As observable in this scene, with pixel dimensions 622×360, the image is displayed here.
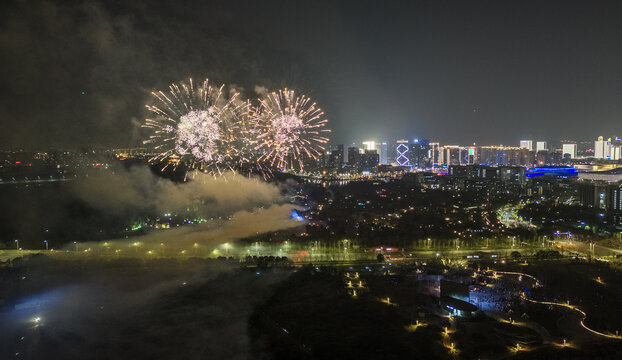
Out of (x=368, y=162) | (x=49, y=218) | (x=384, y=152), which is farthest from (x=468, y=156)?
(x=49, y=218)

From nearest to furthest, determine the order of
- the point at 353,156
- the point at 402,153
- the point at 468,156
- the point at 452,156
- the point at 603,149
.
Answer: the point at 353,156
the point at 603,149
the point at 468,156
the point at 452,156
the point at 402,153

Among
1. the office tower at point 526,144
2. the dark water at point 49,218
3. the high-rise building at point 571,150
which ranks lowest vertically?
the dark water at point 49,218

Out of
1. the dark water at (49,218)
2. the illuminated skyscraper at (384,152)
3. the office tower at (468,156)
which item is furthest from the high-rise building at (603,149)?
the dark water at (49,218)

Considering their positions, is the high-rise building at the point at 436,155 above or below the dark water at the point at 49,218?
above

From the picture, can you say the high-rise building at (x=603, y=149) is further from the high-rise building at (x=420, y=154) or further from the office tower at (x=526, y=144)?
the high-rise building at (x=420, y=154)

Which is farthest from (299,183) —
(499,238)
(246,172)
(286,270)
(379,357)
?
(379,357)

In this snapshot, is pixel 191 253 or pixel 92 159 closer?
pixel 191 253

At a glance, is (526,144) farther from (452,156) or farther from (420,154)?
(420,154)

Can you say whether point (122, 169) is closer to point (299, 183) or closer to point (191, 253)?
point (191, 253)
